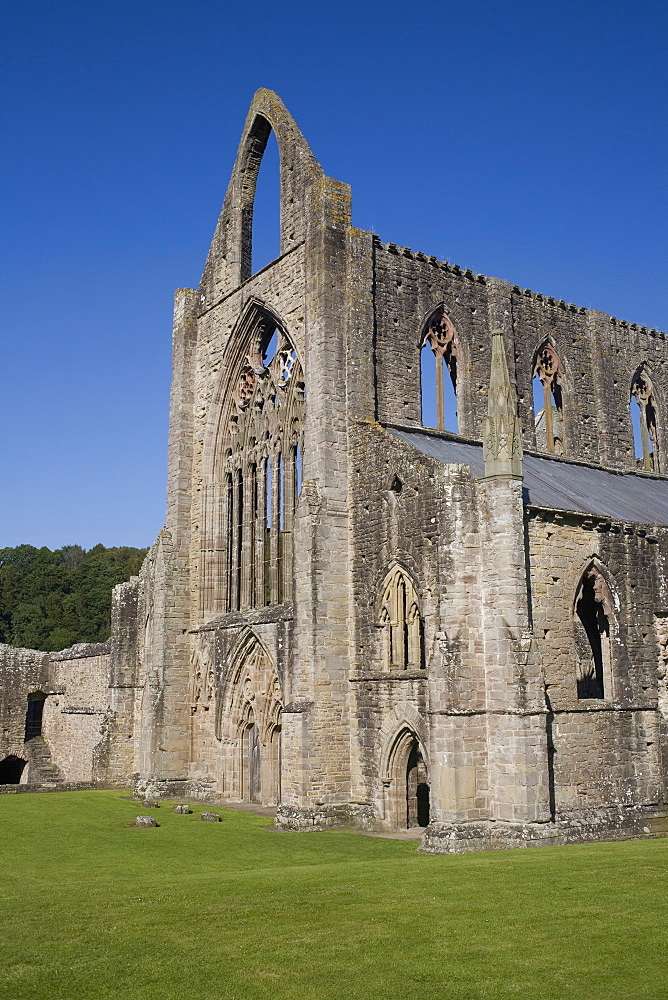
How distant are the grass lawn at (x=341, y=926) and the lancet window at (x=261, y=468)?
9.16 m

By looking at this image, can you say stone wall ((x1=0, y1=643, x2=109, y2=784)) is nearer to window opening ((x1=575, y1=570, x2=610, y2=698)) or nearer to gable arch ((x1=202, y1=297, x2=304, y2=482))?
gable arch ((x1=202, y1=297, x2=304, y2=482))

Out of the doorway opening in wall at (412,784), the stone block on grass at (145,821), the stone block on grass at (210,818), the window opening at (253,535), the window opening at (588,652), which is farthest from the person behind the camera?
the window opening at (253,535)

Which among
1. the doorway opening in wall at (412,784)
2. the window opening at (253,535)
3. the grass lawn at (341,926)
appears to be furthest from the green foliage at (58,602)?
the grass lawn at (341,926)

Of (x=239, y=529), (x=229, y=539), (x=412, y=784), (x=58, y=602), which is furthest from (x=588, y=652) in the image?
(x=58, y=602)

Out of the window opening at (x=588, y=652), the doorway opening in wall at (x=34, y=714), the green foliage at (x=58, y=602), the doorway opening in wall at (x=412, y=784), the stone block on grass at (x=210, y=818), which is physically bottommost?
the stone block on grass at (x=210, y=818)

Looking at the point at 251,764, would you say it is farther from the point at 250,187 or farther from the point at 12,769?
the point at 12,769

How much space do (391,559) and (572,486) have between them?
563cm

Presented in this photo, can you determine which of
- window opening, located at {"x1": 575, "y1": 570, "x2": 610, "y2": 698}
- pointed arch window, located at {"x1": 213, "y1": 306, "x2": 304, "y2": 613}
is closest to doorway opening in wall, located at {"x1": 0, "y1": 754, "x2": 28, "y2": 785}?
pointed arch window, located at {"x1": 213, "y1": 306, "x2": 304, "y2": 613}

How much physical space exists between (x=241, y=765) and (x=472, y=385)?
10.8 meters

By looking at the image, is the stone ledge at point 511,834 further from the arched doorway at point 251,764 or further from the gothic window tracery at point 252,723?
the arched doorway at point 251,764

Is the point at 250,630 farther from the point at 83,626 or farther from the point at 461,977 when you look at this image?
the point at 83,626

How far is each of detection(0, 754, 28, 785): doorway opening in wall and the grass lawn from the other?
21781 millimetres

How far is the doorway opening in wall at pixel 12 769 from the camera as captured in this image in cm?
3516

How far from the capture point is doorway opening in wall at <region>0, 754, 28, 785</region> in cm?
3516
